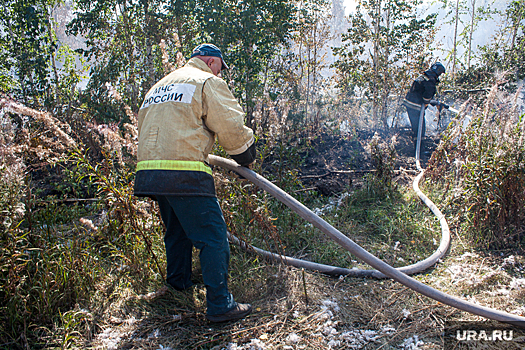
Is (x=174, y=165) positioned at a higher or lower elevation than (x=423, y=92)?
lower

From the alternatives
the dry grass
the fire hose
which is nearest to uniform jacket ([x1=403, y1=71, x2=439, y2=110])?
the fire hose

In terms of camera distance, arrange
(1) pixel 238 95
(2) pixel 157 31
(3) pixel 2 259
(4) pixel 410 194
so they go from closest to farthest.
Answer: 1. (3) pixel 2 259
2. (4) pixel 410 194
3. (1) pixel 238 95
4. (2) pixel 157 31

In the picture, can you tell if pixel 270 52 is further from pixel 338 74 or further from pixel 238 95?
pixel 338 74

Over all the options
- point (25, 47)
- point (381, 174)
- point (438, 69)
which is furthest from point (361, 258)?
point (25, 47)

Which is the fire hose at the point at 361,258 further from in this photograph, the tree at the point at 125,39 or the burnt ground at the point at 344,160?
the tree at the point at 125,39

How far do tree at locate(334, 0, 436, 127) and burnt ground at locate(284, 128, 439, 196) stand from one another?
1271 mm

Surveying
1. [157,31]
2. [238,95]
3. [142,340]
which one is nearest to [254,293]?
[142,340]

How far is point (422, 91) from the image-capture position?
695 cm

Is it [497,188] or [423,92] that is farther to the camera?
[423,92]

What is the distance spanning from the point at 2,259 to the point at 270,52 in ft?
17.5

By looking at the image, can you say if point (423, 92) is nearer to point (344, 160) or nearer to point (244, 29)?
point (344, 160)

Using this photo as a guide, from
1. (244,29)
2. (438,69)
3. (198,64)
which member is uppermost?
(244,29)

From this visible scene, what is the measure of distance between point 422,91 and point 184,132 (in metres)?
6.19

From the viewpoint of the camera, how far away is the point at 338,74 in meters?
9.41
